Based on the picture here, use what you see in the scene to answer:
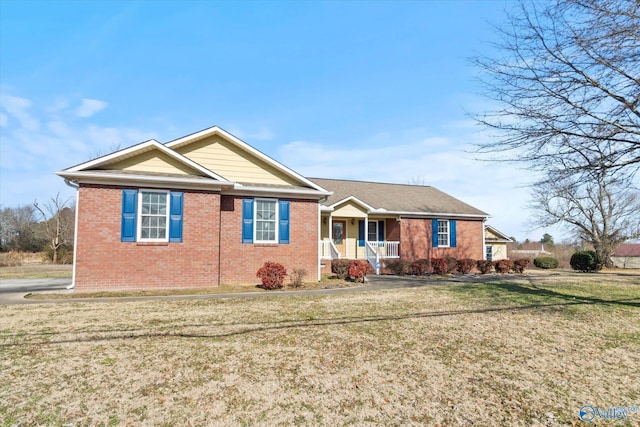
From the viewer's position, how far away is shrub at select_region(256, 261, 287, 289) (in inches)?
519

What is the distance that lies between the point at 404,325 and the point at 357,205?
1284cm

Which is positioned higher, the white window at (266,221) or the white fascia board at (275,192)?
the white fascia board at (275,192)

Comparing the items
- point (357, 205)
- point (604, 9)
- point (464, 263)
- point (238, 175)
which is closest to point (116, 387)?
point (604, 9)

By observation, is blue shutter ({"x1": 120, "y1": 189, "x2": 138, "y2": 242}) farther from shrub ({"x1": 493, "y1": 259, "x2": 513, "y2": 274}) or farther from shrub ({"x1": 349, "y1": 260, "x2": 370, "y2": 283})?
shrub ({"x1": 493, "y1": 259, "x2": 513, "y2": 274})

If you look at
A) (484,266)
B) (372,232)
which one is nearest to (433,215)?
(372,232)

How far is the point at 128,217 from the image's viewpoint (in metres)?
12.2

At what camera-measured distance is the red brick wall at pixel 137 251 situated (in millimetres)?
11906

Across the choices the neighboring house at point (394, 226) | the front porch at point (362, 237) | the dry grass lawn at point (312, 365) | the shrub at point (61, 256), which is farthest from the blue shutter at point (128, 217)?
the shrub at point (61, 256)

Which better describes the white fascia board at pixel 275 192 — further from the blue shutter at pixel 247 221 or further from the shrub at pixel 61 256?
the shrub at pixel 61 256

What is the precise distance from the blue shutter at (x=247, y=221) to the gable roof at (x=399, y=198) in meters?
6.16

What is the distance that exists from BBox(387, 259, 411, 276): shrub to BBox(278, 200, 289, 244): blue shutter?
7455 millimetres

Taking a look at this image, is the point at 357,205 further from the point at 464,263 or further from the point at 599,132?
the point at 599,132

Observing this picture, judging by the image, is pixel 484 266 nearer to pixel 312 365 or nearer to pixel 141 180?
pixel 141 180

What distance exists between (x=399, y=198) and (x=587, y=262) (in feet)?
48.0
